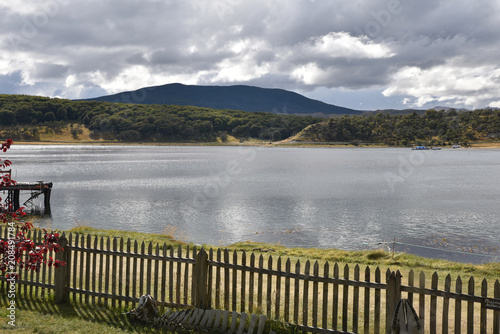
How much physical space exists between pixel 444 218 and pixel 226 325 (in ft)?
121

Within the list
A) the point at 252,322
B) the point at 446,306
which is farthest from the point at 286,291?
the point at 446,306

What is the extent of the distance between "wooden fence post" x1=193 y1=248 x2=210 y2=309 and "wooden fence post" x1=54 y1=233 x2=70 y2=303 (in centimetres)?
360

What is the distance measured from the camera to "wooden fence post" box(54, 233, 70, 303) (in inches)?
431

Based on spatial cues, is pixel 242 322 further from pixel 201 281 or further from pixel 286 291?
pixel 201 281

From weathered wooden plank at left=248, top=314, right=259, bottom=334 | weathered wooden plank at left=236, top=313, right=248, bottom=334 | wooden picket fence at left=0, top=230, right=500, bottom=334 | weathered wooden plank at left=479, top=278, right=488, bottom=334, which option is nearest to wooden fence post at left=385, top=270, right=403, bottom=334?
wooden picket fence at left=0, top=230, right=500, bottom=334

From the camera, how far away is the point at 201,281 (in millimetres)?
9820

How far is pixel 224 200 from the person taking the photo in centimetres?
5222

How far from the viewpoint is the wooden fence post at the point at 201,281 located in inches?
384

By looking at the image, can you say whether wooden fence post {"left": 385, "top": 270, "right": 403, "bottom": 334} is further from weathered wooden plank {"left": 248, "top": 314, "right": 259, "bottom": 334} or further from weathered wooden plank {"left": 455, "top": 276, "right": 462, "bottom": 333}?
weathered wooden plank {"left": 248, "top": 314, "right": 259, "bottom": 334}

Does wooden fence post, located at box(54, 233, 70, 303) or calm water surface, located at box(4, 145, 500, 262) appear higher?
wooden fence post, located at box(54, 233, 70, 303)

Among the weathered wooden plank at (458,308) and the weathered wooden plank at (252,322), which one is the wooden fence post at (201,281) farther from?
the weathered wooden plank at (458,308)

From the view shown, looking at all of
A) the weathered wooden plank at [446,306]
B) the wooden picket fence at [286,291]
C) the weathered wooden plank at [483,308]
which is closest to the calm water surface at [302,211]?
the wooden picket fence at [286,291]

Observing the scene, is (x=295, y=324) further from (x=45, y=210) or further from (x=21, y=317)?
(x=45, y=210)

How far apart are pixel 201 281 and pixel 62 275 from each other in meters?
3.93
